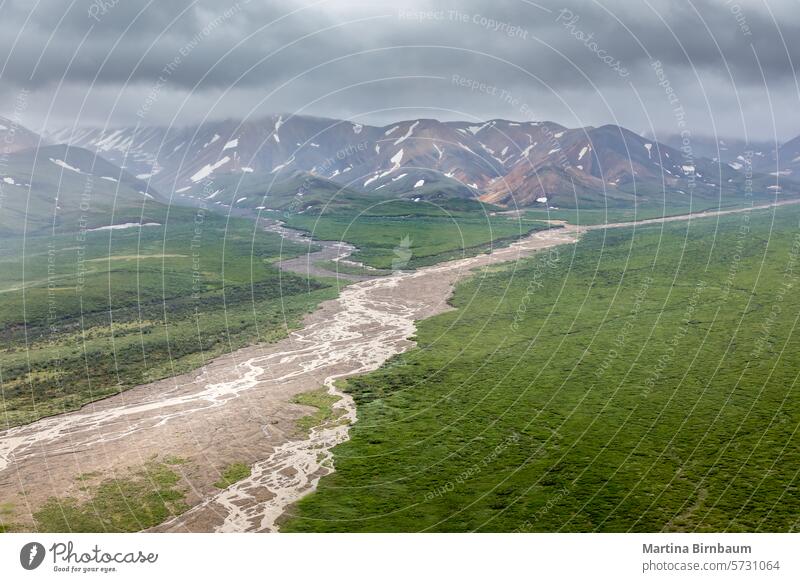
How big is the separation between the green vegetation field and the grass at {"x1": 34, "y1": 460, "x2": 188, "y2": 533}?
603 inches

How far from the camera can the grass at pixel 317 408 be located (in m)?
41.2

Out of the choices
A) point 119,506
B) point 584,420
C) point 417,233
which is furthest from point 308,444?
point 417,233

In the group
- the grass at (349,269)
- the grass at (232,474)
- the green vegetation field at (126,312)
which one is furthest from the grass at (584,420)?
the grass at (349,269)

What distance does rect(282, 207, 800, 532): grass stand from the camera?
2919 centimetres

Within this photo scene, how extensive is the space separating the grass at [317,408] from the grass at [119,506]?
9630 mm

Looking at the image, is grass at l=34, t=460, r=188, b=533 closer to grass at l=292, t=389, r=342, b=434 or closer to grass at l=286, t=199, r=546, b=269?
grass at l=292, t=389, r=342, b=434

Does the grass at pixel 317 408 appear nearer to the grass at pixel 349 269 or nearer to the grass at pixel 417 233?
the grass at pixel 349 269

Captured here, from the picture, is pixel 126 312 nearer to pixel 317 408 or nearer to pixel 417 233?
pixel 317 408

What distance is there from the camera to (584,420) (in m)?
39.6

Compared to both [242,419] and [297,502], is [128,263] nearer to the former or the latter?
[242,419]

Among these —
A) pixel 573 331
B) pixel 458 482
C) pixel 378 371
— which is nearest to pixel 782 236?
pixel 573 331

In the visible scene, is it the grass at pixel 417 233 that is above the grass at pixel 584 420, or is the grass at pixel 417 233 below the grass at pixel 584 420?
above

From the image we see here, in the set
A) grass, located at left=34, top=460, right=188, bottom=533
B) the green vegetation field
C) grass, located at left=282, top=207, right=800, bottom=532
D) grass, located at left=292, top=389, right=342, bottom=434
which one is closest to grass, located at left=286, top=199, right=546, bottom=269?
the green vegetation field

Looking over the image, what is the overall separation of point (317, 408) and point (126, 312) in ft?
141
